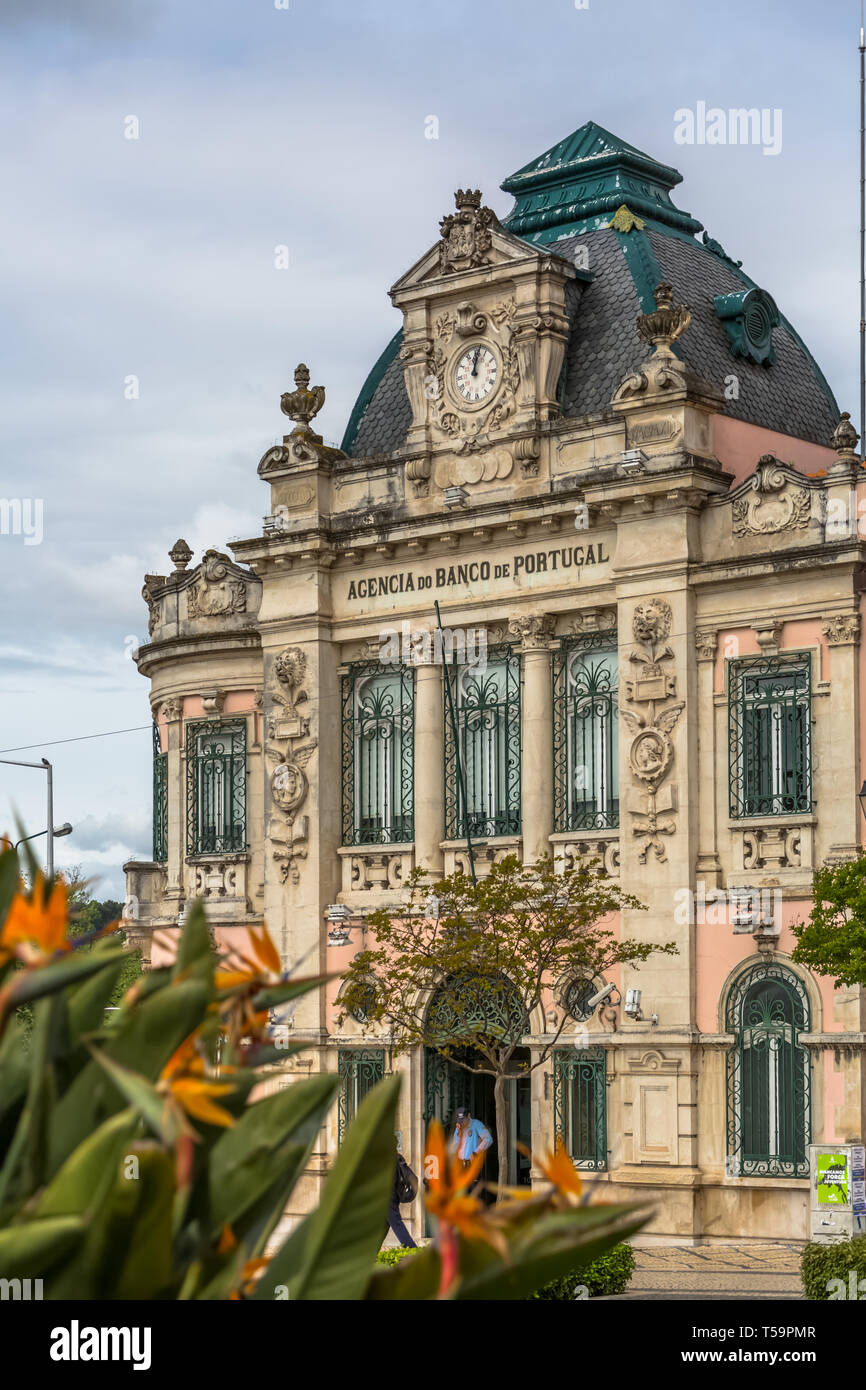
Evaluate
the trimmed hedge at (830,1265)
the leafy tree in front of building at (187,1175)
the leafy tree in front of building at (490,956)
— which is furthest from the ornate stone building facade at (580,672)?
the leafy tree in front of building at (187,1175)

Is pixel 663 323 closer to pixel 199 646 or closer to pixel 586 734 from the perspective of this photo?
pixel 586 734

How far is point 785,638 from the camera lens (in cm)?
→ 3069

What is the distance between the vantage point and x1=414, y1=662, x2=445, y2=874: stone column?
34344 mm

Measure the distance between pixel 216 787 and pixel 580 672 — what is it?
26.3 ft

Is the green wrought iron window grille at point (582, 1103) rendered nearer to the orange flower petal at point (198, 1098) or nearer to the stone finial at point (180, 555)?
the stone finial at point (180, 555)

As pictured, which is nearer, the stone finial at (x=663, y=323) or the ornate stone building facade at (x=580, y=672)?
the ornate stone building facade at (x=580, y=672)

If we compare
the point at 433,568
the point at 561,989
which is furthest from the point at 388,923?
the point at 433,568

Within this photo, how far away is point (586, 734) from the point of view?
108ft

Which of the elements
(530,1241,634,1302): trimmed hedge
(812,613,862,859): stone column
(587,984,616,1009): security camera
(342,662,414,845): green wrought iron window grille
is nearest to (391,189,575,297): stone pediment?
(342,662,414,845): green wrought iron window grille

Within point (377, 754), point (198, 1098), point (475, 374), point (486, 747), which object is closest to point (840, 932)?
point (486, 747)

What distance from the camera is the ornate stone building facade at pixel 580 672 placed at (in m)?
30.2

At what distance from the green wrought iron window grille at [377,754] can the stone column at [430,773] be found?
364 millimetres

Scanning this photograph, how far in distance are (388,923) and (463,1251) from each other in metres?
28.2

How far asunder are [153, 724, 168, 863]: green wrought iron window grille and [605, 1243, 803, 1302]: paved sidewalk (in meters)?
12.7
